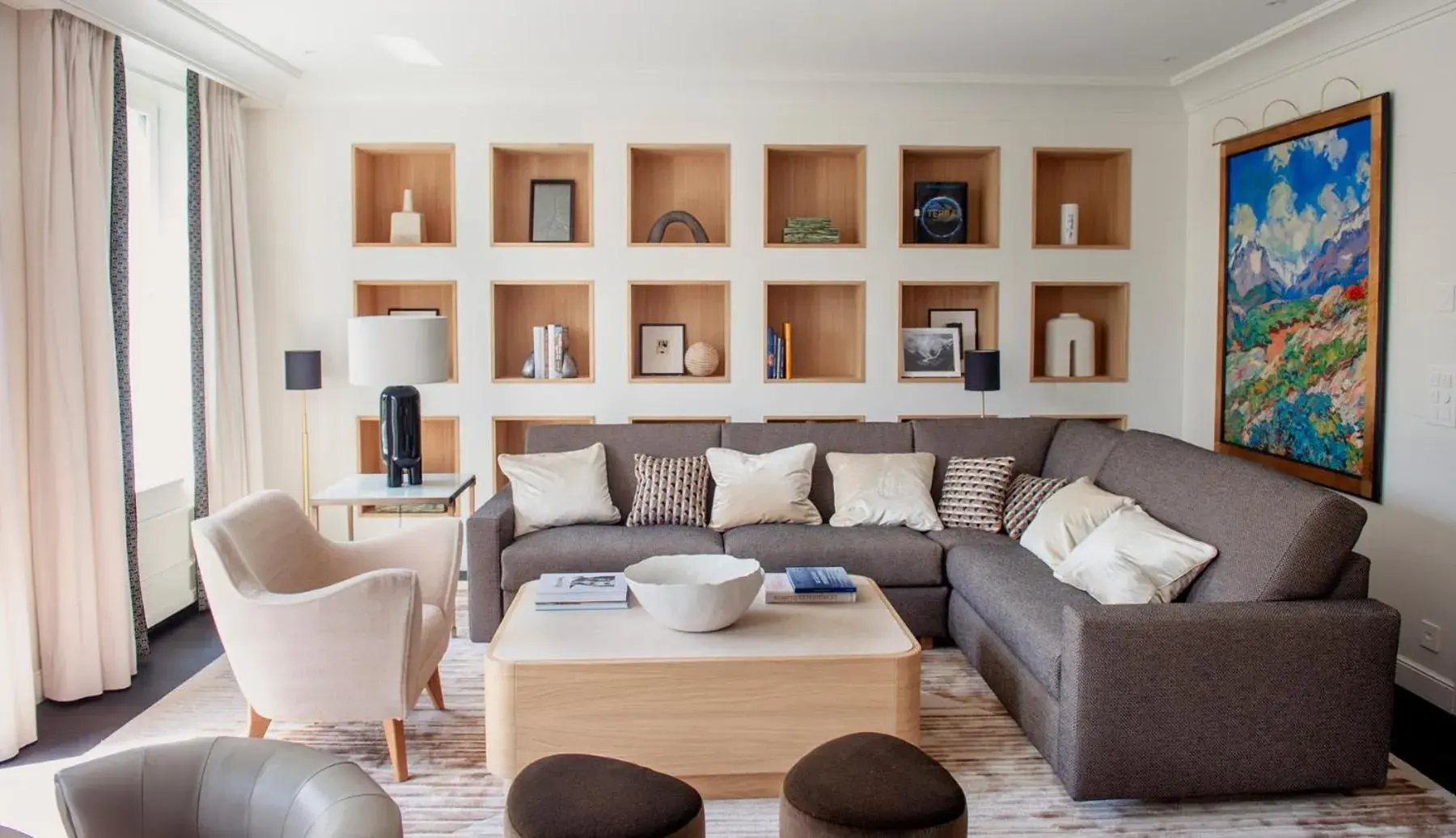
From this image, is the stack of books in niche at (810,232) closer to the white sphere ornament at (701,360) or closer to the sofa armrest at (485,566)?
the white sphere ornament at (701,360)

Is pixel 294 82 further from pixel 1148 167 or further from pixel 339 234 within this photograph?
pixel 1148 167

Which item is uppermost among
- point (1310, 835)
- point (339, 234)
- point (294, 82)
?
point (294, 82)

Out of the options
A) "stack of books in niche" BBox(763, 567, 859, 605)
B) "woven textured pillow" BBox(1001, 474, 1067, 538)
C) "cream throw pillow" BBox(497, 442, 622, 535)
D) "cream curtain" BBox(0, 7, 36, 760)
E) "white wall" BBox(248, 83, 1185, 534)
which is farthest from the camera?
"white wall" BBox(248, 83, 1185, 534)

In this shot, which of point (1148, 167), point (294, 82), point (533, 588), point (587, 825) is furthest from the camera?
point (1148, 167)

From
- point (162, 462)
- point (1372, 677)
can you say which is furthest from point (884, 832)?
point (162, 462)

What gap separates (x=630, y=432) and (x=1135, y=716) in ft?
8.61

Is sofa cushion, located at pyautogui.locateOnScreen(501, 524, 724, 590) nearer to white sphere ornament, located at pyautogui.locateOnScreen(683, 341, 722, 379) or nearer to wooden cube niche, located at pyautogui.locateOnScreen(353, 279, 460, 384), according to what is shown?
white sphere ornament, located at pyautogui.locateOnScreen(683, 341, 722, 379)

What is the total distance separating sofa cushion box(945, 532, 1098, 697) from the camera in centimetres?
315

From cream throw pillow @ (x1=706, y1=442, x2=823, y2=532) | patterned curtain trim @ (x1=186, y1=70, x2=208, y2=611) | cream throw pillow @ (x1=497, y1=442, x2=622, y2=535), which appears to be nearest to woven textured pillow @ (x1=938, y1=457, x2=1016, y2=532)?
cream throw pillow @ (x1=706, y1=442, x2=823, y2=532)

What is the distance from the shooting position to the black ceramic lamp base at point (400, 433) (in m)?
4.62

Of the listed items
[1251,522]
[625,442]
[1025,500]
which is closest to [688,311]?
[625,442]

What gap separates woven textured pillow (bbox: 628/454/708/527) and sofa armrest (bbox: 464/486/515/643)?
1.90 ft

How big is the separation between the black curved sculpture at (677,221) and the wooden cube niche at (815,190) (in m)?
0.41

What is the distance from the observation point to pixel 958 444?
4824 millimetres
